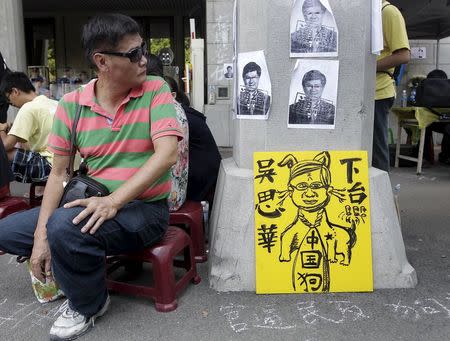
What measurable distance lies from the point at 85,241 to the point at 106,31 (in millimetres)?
1013

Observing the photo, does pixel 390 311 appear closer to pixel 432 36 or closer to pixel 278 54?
pixel 278 54

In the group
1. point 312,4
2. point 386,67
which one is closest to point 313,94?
point 312,4

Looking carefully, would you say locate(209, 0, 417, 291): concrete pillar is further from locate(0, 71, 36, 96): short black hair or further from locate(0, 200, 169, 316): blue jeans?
locate(0, 71, 36, 96): short black hair

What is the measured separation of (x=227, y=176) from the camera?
282 cm

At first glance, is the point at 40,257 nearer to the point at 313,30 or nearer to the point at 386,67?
the point at 313,30

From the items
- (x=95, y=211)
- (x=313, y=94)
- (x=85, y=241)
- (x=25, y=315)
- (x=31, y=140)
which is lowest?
(x=25, y=315)

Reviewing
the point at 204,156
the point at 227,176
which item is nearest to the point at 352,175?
the point at 227,176

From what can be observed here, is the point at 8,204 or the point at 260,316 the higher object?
the point at 8,204

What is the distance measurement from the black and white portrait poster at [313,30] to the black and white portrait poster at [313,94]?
61 millimetres

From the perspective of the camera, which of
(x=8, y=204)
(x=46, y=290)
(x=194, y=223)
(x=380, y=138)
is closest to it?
(x=46, y=290)

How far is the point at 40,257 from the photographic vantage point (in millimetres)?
2352

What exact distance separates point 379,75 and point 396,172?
3.74 m

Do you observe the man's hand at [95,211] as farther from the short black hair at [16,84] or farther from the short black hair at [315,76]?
the short black hair at [16,84]

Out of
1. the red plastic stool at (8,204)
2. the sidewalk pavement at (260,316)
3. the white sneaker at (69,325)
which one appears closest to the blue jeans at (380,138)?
the sidewalk pavement at (260,316)
